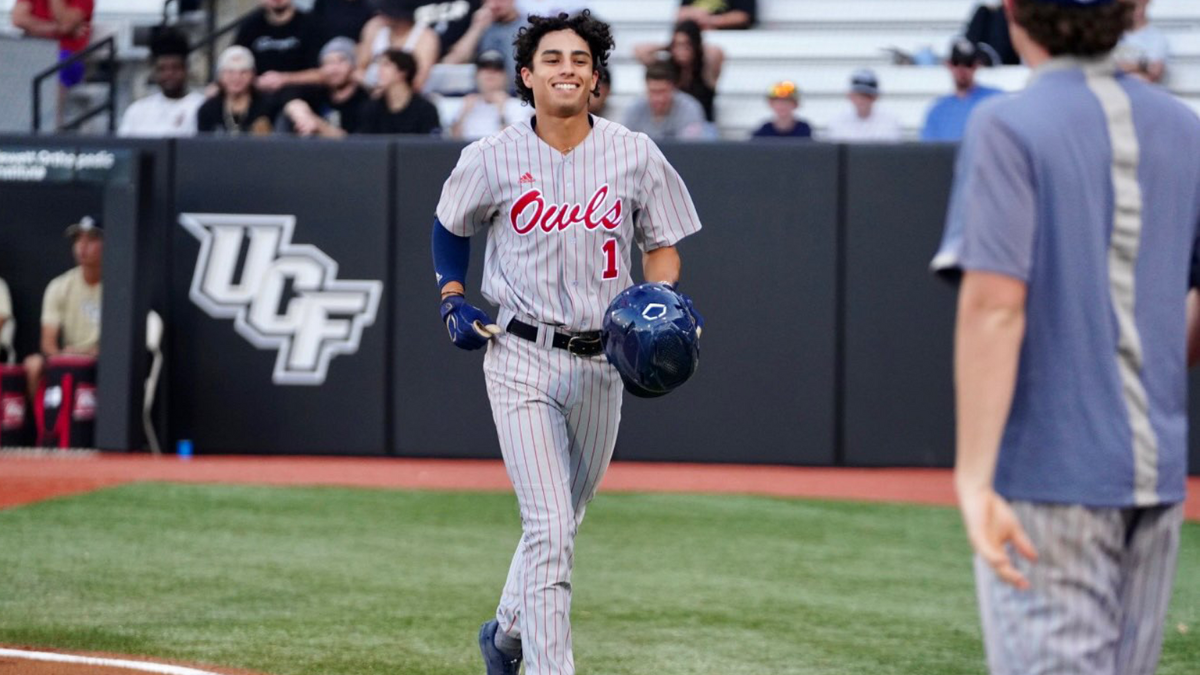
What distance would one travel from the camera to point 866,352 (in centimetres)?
1145

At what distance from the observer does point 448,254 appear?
5.34m

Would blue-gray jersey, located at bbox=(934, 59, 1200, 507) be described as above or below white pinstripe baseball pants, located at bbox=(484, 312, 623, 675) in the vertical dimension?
above

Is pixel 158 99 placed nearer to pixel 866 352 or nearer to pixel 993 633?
pixel 866 352

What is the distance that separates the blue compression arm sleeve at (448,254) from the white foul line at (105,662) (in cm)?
154

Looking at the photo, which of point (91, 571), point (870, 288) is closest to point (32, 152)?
point (91, 571)

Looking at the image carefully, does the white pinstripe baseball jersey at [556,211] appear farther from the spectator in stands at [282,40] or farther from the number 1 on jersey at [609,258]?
the spectator in stands at [282,40]

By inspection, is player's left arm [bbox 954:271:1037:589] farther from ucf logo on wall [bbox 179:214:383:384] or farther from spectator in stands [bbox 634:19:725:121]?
spectator in stands [bbox 634:19:725:121]

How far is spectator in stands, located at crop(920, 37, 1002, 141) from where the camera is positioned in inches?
474

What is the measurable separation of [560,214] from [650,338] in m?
0.50

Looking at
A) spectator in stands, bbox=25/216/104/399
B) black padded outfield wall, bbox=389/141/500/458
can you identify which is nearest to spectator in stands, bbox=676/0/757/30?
black padded outfield wall, bbox=389/141/500/458

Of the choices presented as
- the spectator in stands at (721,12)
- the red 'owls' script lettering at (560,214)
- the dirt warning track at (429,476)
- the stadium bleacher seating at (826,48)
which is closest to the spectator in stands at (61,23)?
the stadium bleacher seating at (826,48)

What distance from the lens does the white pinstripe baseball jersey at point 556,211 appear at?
4930mm

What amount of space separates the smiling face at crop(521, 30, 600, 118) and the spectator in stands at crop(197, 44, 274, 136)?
8146 millimetres

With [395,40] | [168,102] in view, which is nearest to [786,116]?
[395,40]
